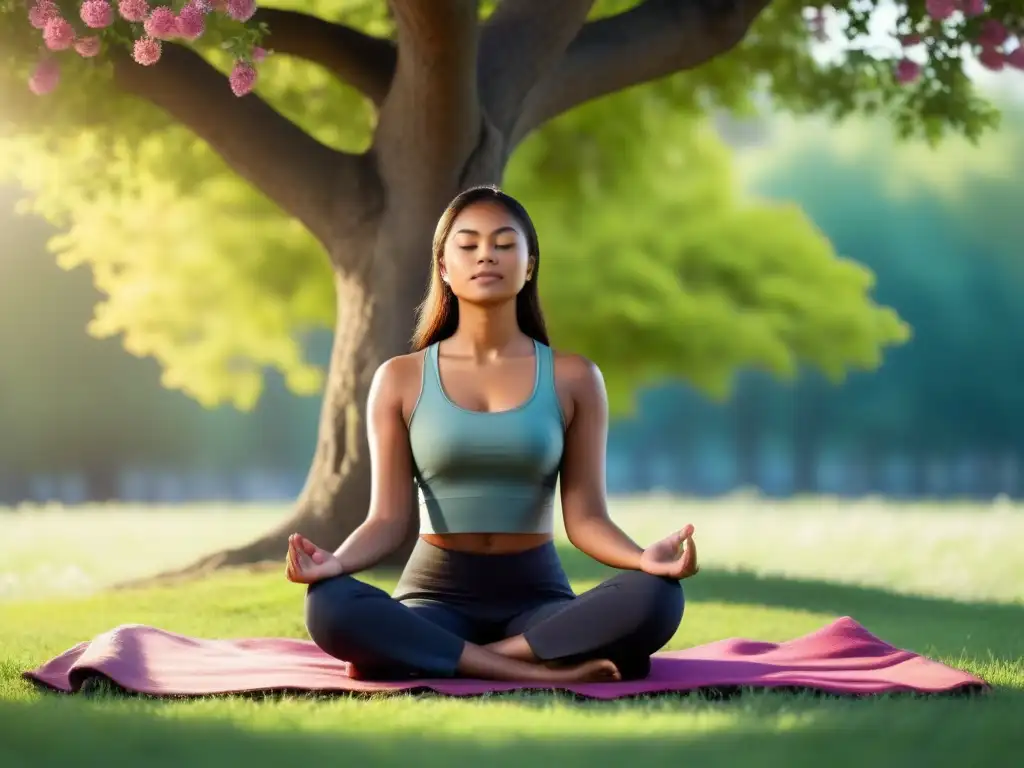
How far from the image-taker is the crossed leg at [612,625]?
470 cm

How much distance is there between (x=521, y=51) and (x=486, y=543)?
13.7 feet

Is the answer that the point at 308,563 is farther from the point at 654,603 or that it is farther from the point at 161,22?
the point at 161,22

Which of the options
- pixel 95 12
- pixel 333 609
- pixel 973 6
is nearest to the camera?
pixel 333 609

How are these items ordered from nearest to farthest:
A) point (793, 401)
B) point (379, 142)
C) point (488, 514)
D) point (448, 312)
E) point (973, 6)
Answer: point (488, 514) < point (448, 312) < point (973, 6) < point (379, 142) < point (793, 401)

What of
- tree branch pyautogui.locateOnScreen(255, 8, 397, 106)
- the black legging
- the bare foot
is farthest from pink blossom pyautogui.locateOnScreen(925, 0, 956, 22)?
the bare foot

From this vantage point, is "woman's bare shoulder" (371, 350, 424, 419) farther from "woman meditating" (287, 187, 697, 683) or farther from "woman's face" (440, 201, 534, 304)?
"woman's face" (440, 201, 534, 304)

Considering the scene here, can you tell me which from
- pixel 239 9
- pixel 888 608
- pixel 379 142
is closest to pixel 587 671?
pixel 239 9

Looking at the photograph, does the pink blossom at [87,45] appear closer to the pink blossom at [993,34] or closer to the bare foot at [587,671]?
the bare foot at [587,671]

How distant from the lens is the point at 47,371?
25.5m

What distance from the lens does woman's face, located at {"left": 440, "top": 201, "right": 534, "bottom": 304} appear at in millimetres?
5242

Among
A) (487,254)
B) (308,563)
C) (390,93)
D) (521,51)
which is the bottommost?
(308,563)

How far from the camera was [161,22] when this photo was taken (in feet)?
21.1

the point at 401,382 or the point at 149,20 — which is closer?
the point at 401,382

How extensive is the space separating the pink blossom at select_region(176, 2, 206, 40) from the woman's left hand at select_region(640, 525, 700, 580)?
3.09 m
